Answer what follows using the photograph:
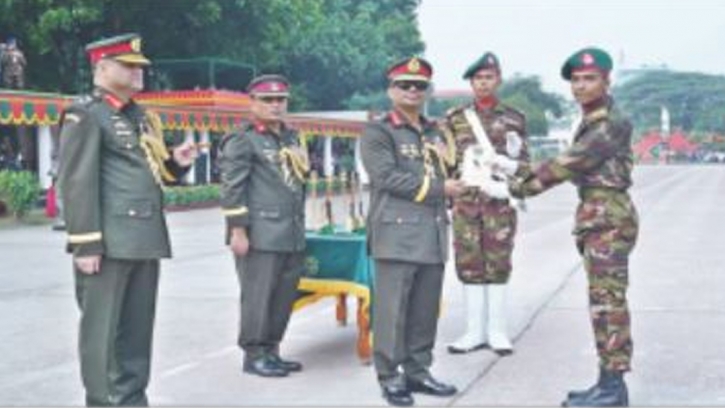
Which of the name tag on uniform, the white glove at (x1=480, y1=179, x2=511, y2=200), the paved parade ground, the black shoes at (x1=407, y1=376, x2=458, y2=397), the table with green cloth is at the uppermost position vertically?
the name tag on uniform

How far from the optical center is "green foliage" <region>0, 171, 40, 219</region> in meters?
19.9

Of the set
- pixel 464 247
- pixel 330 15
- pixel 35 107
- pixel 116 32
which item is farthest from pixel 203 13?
pixel 464 247

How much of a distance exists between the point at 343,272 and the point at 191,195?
1901 centimetres

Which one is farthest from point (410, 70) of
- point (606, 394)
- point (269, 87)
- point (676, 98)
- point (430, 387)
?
point (676, 98)

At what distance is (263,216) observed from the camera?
20.0 ft

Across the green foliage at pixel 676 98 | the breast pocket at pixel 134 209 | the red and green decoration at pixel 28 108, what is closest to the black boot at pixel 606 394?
the breast pocket at pixel 134 209

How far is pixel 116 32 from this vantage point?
32.7 meters

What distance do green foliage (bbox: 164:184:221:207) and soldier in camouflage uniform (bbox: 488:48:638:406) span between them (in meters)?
18.8

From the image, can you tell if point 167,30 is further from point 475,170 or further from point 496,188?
point 496,188

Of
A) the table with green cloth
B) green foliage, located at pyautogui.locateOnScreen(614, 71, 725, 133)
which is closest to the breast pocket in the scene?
the table with green cloth

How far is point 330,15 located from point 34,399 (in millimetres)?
43882

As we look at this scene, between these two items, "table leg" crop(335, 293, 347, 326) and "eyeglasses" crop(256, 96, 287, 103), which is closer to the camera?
"eyeglasses" crop(256, 96, 287, 103)

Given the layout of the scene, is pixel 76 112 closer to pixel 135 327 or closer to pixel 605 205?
pixel 135 327

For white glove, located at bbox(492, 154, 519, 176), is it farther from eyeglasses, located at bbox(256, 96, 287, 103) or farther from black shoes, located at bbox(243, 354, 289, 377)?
black shoes, located at bbox(243, 354, 289, 377)
